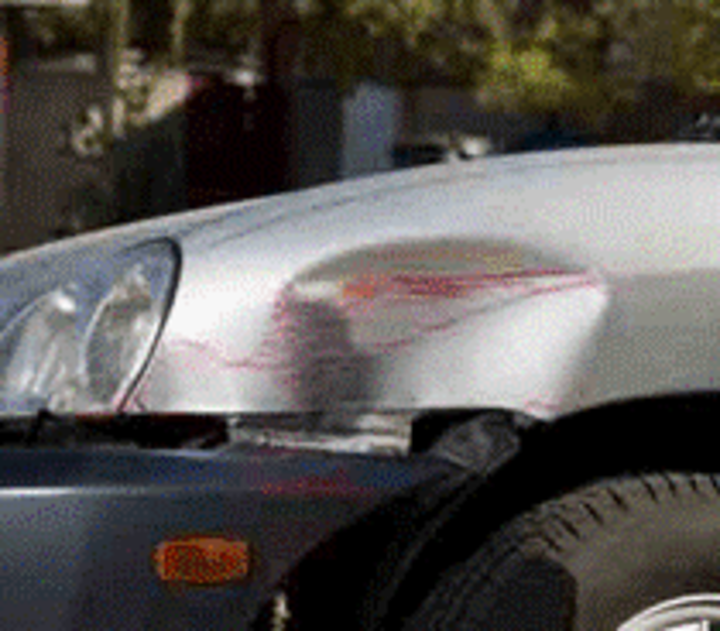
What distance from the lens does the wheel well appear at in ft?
8.54

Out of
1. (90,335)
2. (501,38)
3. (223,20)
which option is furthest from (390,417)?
(501,38)

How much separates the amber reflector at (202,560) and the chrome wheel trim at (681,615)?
18.7 inches

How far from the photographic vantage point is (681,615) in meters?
2.63

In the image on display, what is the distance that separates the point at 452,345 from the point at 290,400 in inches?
8.4

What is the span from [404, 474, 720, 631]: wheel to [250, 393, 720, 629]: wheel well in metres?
0.05

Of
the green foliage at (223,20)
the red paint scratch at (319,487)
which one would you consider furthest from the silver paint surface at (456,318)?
the green foliage at (223,20)

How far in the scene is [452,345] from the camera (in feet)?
8.73

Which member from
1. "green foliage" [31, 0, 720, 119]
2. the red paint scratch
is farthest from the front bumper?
"green foliage" [31, 0, 720, 119]

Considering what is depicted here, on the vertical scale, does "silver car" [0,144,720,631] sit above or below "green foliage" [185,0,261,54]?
above

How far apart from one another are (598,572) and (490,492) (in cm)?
21

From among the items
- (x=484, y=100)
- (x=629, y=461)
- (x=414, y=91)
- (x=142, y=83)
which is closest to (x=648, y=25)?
(x=484, y=100)

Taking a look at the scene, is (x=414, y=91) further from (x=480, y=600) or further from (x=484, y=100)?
(x=480, y=600)

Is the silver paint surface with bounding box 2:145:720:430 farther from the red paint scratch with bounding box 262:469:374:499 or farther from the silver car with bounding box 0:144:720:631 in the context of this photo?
the red paint scratch with bounding box 262:469:374:499

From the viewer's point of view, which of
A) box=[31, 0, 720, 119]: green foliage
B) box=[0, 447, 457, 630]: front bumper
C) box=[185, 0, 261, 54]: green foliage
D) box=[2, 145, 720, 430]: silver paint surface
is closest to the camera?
box=[0, 447, 457, 630]: front bumper
